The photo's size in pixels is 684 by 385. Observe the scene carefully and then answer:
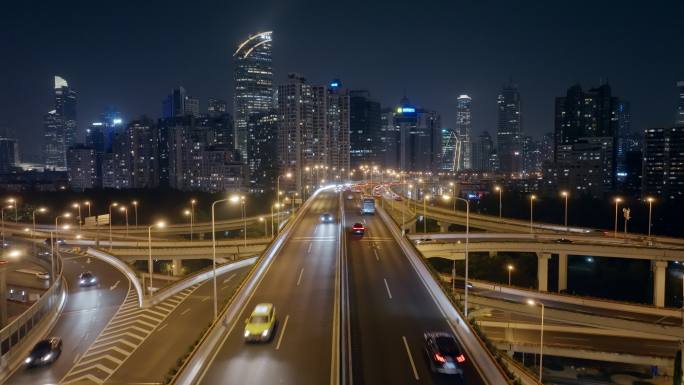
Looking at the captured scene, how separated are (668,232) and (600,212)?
40.5 feet

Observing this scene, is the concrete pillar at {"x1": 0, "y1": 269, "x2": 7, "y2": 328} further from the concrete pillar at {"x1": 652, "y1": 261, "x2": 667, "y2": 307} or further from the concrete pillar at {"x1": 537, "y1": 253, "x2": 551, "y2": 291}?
the concrete pillar at {"x1": 652, "y1": 261, "x2": 667, "y2": 307}

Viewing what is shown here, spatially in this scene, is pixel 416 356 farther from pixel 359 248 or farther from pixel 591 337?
pixel 591 337

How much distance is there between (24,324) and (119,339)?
4992mm

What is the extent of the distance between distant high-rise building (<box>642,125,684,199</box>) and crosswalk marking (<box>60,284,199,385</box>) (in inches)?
4842

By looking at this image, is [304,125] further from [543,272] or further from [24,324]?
[24,324]

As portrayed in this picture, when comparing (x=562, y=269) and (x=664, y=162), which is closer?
(x=562, y=269)

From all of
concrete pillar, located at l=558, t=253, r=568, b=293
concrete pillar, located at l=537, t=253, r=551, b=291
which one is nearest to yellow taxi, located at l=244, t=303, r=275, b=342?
concrete pillar, located at l=537, t=253, r=551, b=291

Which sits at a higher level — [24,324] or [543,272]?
[24,324]

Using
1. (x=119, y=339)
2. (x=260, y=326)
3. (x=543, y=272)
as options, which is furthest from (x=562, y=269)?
(x=260, y=326)

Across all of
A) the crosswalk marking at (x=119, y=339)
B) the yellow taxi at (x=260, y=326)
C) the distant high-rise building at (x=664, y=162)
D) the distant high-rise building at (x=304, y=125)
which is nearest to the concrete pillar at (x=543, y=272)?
the crosswalk marking at (x=119, y=339)

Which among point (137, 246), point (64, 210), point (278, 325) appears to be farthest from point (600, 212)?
point (64, 210)

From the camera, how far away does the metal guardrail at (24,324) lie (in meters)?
26.5

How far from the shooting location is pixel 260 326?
71.5ft

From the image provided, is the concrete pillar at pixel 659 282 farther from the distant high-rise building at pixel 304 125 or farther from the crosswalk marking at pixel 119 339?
the distant high-rise building at pixel 304 125
